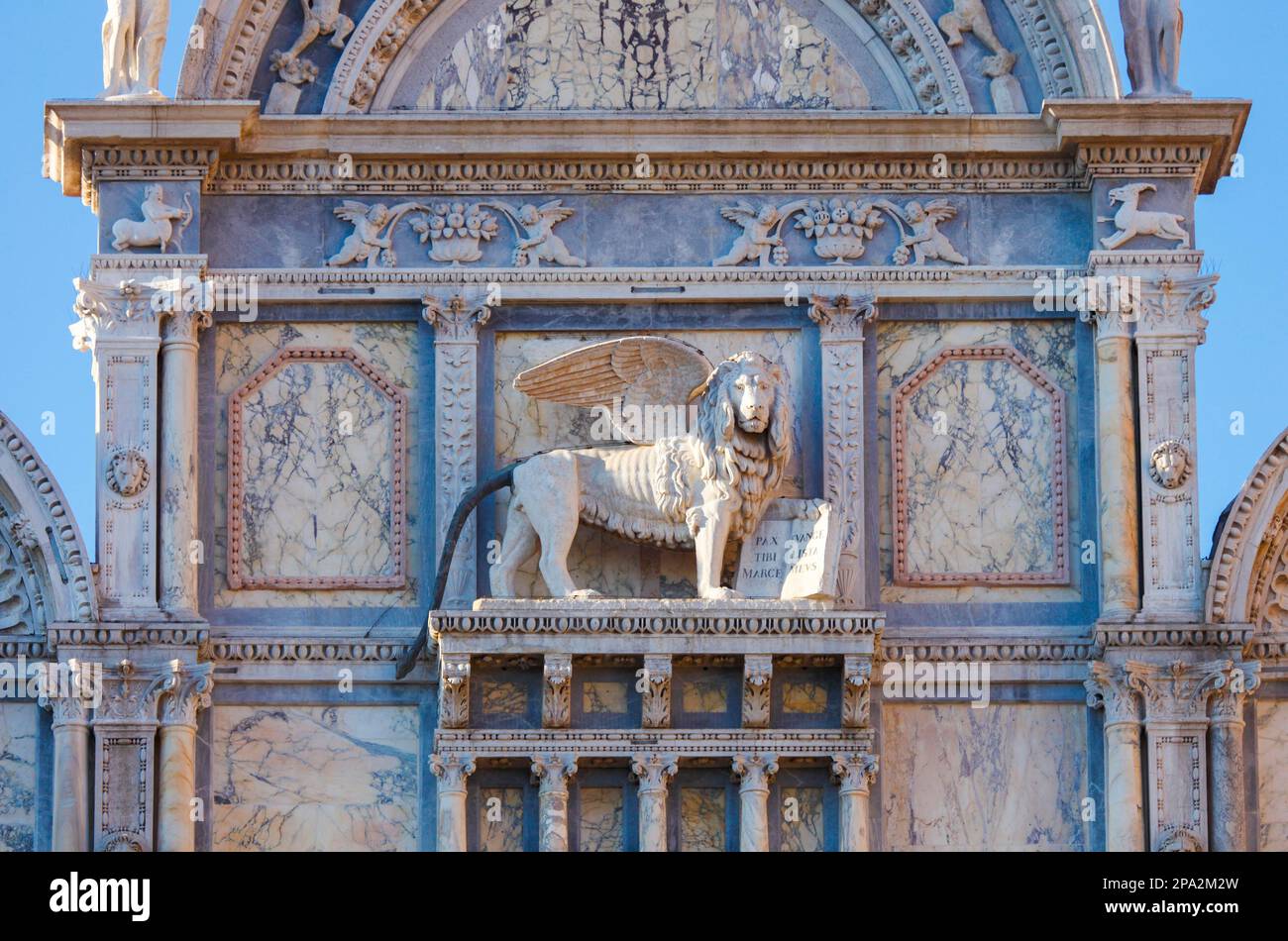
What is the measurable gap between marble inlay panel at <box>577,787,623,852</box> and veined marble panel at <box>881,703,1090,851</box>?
1.48 m

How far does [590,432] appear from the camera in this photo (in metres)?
30.0

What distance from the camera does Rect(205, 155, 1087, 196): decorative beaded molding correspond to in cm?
3044

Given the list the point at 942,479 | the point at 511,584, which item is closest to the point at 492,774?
the point at 511,584

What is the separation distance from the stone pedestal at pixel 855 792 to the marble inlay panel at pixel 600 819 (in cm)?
121

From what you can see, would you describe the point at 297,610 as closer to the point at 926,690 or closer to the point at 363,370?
the point at 363,370

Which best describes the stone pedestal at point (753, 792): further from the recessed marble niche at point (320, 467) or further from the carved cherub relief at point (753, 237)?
the carved cherub relief at point (753, 237)

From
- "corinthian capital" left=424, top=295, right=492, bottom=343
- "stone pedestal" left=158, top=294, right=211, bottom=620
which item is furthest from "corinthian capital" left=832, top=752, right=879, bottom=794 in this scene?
"stone pedestal" left=158, top=294, right=211, bottom=620

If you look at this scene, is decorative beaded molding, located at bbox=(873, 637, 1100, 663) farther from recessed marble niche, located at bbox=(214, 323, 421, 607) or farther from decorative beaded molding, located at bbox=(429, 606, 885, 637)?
recessed marble niche, located at bbox=(214, 323, 421, 607)

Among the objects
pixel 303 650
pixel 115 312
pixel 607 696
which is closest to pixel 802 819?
pixel 607 696

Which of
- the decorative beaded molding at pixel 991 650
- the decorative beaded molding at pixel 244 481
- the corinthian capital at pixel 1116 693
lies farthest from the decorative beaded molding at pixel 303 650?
the corinthian capital at pixel 1116 693

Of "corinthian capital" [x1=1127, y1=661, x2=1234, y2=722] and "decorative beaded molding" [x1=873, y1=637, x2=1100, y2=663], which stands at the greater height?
"decorative beaded molding" [x1=873, y1=637, x2=1100, y2=663]

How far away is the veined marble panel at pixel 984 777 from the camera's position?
2950 cm

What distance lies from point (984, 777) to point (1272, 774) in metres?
1.59

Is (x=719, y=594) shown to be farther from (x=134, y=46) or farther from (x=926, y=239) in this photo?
(x=134, y=46)
